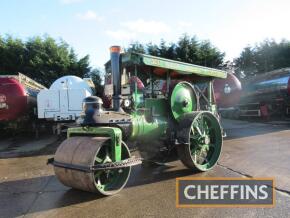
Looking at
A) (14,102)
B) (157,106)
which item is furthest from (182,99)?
(14,102)

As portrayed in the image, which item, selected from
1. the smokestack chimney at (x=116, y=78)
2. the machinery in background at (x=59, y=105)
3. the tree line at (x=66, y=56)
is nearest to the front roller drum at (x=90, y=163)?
the smokestack chimney at (x=116, y=78)

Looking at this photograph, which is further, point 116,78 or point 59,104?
point 59,104

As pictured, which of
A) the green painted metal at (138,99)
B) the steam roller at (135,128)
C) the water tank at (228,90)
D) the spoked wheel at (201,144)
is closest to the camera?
the steam roller at (135,128)

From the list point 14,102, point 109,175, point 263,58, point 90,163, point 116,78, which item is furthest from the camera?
point 263,58

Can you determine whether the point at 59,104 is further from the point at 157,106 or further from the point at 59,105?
the point at 157,106

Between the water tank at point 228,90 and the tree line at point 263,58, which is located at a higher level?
the tree line at point 263,58

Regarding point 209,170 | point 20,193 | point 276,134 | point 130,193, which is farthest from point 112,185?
point 276,134

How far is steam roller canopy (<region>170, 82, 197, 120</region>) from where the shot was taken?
6.55m

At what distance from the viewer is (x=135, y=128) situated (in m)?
5.60

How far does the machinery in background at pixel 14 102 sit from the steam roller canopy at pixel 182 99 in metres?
7.04

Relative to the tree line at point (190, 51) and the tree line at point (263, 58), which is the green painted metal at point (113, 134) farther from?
the tree line at point (263, 58)

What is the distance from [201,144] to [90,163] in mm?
2667

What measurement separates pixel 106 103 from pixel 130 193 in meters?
5.13

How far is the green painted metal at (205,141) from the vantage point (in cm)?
645
